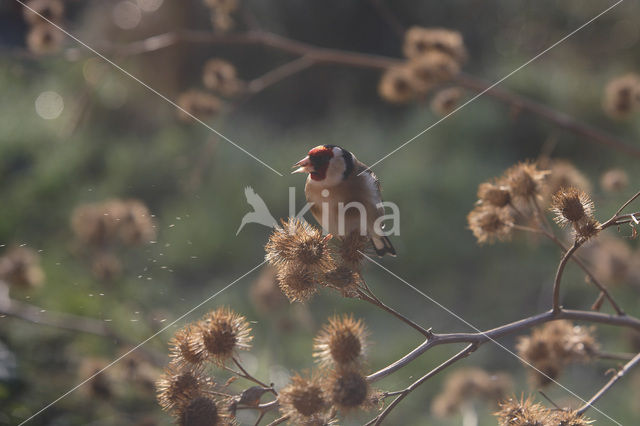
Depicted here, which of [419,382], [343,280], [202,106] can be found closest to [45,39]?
[202,106]

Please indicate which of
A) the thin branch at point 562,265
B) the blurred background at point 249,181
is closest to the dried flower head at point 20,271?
the blurred background at point 249,181

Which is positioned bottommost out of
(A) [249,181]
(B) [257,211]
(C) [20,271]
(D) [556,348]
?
(D) [556,348]

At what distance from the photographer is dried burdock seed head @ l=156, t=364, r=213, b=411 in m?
0.53

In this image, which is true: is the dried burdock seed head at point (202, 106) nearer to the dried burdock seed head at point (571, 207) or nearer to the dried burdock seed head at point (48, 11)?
the dried burdock seed head at point (48, 11)

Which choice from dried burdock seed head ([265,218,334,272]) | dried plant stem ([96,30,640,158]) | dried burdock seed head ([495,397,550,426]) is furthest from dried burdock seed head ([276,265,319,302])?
dried plant stem ([96,30,640,158])

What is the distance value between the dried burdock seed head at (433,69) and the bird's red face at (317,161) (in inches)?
15.2

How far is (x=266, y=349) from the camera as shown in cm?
152

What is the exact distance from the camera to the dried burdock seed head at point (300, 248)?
1.90ft

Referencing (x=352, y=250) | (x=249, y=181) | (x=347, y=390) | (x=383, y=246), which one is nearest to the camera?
(x=347, y=390)

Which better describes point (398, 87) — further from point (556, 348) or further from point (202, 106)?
point (556, 348)

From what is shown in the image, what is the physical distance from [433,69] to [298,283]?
63cm

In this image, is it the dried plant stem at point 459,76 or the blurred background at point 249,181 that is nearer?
the dried plant stem at point 459,76

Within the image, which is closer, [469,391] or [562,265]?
[562,265]

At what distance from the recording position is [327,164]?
0.78m
